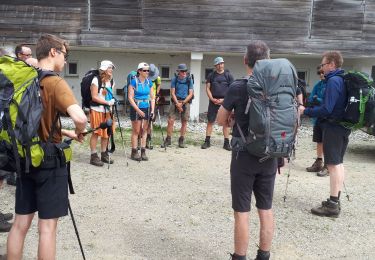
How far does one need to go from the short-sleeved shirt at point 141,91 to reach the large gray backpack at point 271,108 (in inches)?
188

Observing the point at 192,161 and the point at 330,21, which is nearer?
the point at 192,161

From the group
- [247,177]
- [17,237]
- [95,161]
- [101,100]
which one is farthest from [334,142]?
[95,161]

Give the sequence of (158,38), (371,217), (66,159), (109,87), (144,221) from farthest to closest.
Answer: (158,38) → (109,87) → (371,217) → (144,221) → (66,159)

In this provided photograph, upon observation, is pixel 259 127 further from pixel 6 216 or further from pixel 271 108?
pixel 6 216

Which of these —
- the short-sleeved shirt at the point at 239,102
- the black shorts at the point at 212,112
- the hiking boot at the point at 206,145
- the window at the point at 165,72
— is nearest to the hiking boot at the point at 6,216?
the short-sleeved shirt at the point at 239,102

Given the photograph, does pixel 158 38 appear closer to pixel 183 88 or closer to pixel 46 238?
pixel 183 88

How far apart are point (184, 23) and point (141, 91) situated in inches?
279

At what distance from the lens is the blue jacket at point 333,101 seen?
203 inches

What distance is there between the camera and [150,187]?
6488 mm

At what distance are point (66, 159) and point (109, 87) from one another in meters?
4.55

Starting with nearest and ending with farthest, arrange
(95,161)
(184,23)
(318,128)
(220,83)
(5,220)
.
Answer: (5,220), (318,128), (95,161), (220,83), (184,23)

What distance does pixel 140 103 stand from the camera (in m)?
8.13

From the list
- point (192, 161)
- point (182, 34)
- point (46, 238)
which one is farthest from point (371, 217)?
point (182, 34)

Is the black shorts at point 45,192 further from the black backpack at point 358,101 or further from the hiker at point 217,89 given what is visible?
the hiker at point 217,89
